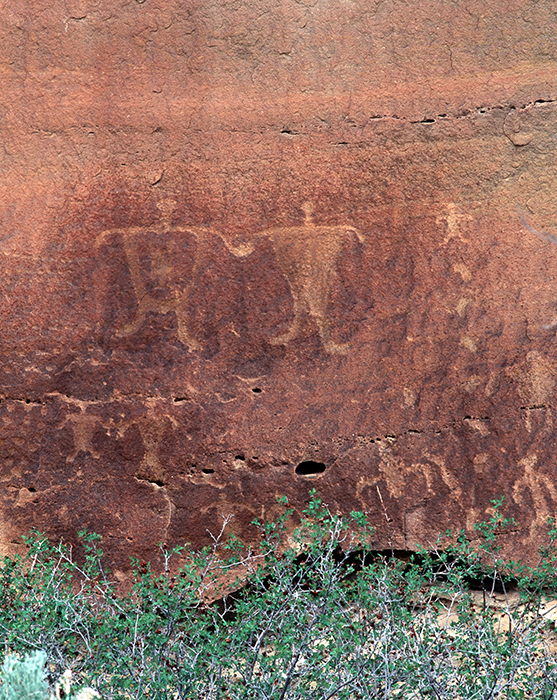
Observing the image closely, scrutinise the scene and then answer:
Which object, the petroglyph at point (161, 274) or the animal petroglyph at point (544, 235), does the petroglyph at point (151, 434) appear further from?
the animal petroglyph at point (544, 235)

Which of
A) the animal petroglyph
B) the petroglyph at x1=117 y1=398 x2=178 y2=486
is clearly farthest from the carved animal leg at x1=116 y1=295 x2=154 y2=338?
the animal petroglyph

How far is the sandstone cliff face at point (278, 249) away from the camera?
270cm

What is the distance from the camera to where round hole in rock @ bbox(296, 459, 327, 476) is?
2746mm

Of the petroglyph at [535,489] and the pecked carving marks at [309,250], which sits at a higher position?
the pecked carving marks at [309,250]

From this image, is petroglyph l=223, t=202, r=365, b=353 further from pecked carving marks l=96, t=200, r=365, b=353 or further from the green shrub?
the green shrub

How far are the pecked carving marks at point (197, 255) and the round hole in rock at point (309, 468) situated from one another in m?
0.63

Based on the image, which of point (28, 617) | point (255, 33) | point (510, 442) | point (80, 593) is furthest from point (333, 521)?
point (255, 33)

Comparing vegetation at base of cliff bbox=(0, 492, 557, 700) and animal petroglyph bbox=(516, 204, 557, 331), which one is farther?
animal petroglyph bbox=(516, 204, 557, 331)

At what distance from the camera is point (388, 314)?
271 centimetres

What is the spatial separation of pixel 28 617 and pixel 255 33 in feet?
7.41

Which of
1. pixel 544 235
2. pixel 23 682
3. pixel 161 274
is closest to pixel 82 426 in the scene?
pixel 161 274

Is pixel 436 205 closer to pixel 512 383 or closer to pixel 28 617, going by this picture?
pixel 512 383

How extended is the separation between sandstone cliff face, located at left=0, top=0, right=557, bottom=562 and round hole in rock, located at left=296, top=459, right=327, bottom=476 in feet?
0.09

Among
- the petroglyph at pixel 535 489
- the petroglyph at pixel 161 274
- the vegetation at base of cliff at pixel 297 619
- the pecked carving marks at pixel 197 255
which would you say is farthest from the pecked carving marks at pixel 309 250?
the petroglyph at pixel 535 489
